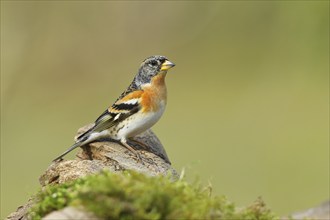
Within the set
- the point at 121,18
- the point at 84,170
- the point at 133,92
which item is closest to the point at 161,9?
the point at 121,18

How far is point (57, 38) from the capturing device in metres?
20.0

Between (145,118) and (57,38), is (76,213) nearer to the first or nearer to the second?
(145,118)

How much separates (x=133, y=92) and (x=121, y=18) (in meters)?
12.6

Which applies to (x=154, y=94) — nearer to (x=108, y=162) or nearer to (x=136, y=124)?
(x=136, y=124)

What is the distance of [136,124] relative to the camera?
25.0ft

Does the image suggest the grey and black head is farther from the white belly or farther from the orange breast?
the white belly

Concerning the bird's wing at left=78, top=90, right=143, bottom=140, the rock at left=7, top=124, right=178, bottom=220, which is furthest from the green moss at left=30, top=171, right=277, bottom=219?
the bird's wing at left=78, top=90, right=143, bottom=140

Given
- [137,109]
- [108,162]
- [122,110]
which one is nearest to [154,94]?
[137,109]

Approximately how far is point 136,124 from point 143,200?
3821 millimetres

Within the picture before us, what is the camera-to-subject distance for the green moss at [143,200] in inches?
150

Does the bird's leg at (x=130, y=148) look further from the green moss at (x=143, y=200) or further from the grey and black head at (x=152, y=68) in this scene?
the green moss at (x=143, y=200)

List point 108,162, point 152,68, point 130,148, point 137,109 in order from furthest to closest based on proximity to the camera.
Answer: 1. point 152,68
2. point 137,109
3. point 130,148
4. point 108,162

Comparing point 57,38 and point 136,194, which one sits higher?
point 57,38

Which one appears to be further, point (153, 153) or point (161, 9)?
point (161, 9)
